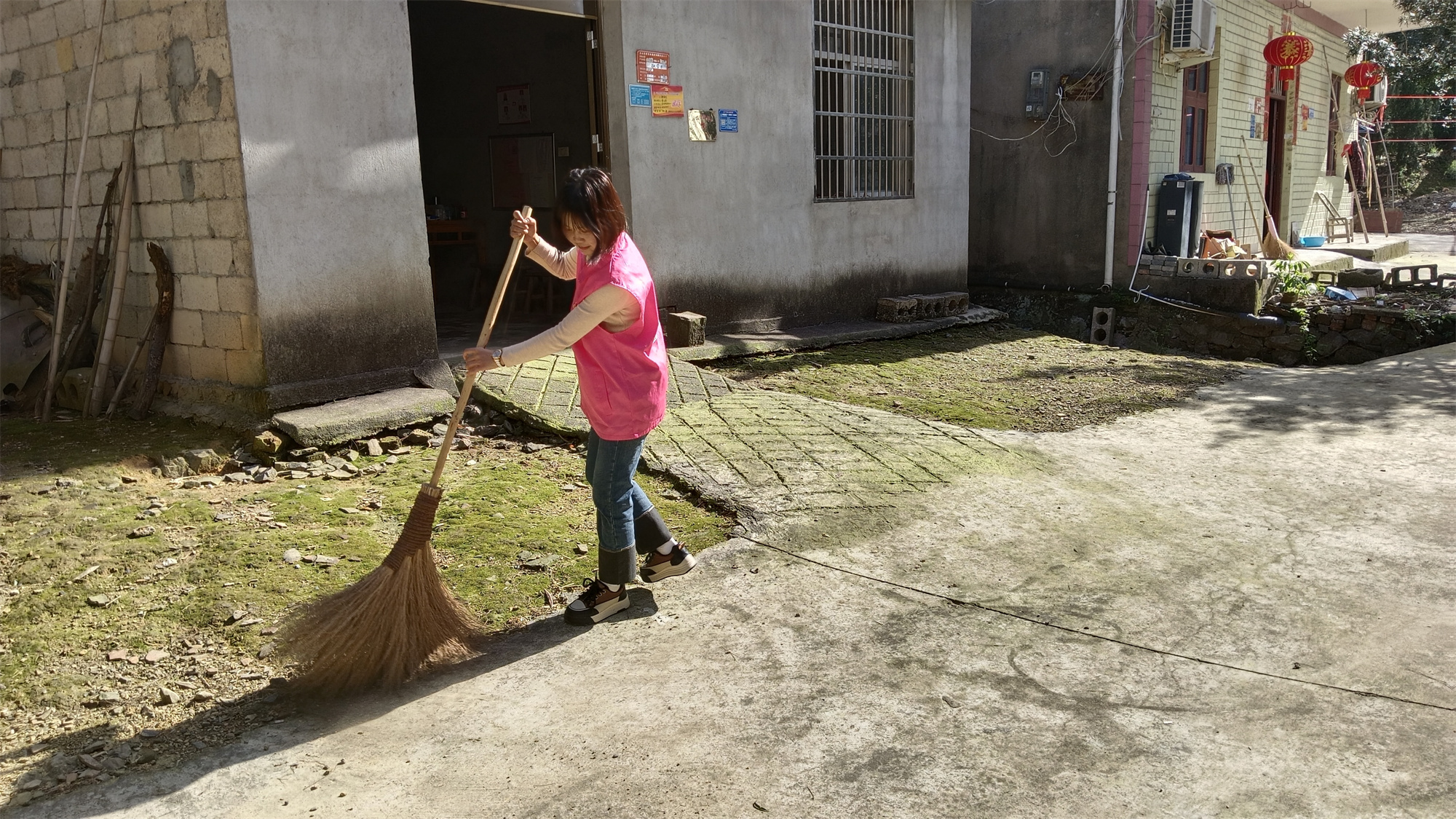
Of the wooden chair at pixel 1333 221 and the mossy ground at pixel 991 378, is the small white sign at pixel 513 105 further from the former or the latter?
the wooden chair at pixel 1333 221

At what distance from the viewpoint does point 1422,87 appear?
25.9 metres

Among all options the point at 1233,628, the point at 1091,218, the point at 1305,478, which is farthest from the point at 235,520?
the point at 1091,218

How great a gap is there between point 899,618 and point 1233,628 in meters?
1.23

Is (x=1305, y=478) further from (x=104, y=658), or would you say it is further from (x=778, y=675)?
(x=104, y=658)

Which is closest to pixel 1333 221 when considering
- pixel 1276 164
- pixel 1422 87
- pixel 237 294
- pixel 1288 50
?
pixel 1276 164

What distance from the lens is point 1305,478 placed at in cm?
559

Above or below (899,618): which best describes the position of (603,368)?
above

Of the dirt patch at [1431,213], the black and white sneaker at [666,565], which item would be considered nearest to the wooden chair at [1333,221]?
the dirt patch at [1431,213]

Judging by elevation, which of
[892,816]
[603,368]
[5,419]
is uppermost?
[603,368]

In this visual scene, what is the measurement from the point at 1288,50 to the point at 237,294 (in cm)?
1487

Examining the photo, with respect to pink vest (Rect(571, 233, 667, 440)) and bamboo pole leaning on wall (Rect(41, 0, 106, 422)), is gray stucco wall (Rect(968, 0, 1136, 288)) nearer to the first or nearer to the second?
bamboo pole leaning on wall (Rect(41, 0, 106, 422))

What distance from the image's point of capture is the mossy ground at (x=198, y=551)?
352 centimetres

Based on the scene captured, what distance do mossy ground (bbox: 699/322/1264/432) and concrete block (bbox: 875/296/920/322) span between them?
37 centimetres

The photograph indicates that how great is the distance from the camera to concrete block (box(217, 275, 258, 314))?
233 inches
